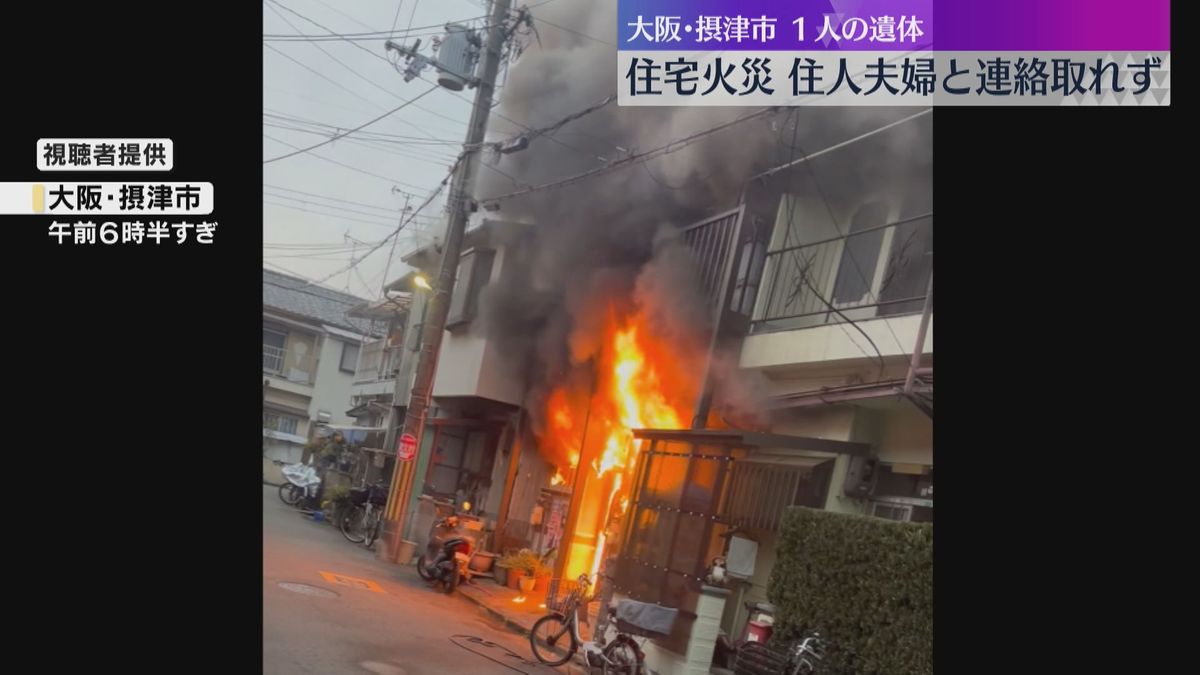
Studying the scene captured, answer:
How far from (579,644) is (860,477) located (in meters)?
3.29

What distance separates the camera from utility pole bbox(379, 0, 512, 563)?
1549cm

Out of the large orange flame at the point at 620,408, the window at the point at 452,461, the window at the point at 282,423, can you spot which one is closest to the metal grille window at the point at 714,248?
the large orange flame at the point at 620,408

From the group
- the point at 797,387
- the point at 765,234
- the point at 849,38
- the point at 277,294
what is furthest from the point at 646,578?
the point at 277,294

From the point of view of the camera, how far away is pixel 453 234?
1573 cm

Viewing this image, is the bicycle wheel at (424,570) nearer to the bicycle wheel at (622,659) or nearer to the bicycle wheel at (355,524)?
the bicycle wheel at (355,524)

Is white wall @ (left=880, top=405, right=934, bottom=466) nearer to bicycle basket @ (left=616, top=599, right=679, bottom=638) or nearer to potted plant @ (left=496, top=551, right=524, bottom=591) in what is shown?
bicycle basket @ (left=616, top=599, right=679, bottom=638)

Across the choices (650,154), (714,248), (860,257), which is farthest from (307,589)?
(860,257)

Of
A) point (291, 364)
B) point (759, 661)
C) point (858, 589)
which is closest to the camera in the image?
point (858, 589)

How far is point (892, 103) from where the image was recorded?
9125 millimetres

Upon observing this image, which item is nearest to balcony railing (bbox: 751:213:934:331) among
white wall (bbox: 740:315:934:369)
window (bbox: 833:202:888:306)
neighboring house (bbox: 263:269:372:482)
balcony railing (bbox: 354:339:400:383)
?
window (bbox: 833:202:888:306)

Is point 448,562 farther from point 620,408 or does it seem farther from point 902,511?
point 902,511

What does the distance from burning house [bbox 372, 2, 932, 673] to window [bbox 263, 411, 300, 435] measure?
17.5 metres

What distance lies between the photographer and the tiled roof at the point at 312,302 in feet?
108

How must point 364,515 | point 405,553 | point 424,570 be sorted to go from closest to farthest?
point 424,570 < point 405,553 < point 364,515
